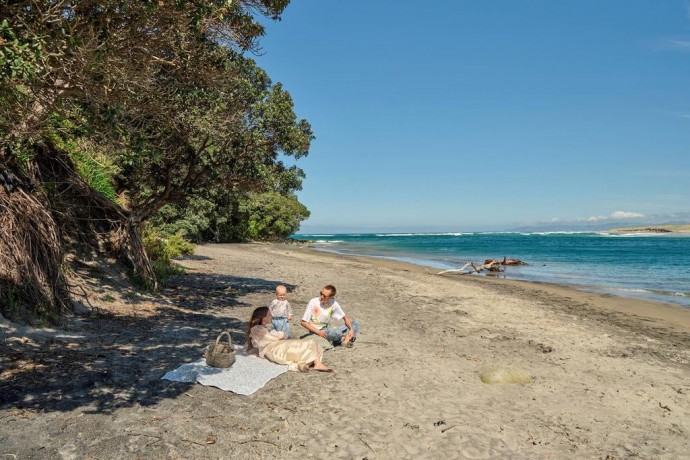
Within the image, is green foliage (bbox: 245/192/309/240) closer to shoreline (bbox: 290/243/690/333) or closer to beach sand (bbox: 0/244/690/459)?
shoreline (bbox: 290/243/690/333)

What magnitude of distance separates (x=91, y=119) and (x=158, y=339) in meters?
4.77

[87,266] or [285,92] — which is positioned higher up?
[285,92]

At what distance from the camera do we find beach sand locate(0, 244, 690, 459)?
5.53 m

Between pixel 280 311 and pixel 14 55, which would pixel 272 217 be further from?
pixel 14 55

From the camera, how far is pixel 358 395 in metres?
7.23

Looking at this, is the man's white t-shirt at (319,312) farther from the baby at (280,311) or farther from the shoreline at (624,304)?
the shoreline at (624,304)

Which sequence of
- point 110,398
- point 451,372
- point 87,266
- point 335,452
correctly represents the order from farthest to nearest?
point 87,266
point 451,372
point 110,398
point 335,452

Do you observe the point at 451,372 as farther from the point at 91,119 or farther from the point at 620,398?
the point at 91,119

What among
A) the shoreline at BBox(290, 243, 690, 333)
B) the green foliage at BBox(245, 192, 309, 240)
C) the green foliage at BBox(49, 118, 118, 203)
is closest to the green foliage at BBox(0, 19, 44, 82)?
the green foliage at BBox(49, 118, 118, 203)

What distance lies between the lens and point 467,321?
1416 cm

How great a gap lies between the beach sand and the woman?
0.27 meters

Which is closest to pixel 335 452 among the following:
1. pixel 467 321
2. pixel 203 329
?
pixel 203 329

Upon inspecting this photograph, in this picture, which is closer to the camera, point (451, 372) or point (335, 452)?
point (335, 452)

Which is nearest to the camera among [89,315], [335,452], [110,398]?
[335,452]
